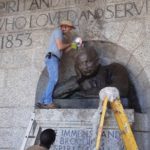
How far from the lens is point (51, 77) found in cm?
651

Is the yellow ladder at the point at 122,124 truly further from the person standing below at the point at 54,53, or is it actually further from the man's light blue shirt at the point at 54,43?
the man's light blue shirt at the point at 54,43

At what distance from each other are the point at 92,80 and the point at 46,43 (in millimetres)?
1240

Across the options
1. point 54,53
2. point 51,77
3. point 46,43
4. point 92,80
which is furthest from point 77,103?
point 46,43

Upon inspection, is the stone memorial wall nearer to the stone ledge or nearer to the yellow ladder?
the stone ledge

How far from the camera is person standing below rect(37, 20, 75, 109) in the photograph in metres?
6.43

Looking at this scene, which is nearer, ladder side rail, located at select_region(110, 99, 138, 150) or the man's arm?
→ ladder side rail, located at select_region(110, 99, 138, 150)

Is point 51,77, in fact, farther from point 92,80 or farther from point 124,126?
point 124,126

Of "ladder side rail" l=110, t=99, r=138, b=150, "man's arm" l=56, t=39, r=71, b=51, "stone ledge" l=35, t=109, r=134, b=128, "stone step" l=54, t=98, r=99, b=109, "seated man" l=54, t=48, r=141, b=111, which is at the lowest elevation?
"ladder side rail" l=110, t=99, r=138, b=150

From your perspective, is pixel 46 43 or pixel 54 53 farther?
pixel 46 43

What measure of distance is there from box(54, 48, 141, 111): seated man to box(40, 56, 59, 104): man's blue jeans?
0.34 feet

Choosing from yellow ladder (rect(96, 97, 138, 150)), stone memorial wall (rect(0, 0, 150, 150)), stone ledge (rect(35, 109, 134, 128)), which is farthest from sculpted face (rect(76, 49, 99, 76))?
yellow ladder (rect(96, 97, 138, 150))

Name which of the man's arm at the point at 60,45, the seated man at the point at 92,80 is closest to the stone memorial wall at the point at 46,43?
the seated man at the point at 92,80

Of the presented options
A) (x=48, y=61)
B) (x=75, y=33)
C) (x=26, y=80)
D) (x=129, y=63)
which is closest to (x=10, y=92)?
(x=26, y=80)

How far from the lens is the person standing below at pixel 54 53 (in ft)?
21.1
